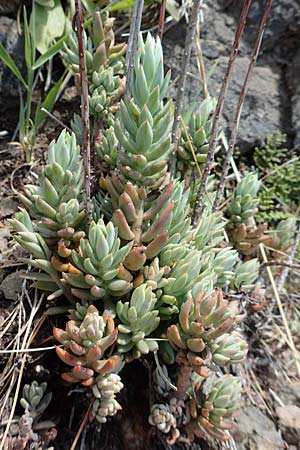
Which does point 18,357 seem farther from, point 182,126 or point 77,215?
point 182,126

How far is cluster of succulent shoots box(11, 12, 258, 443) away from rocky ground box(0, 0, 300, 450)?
0.23 meters

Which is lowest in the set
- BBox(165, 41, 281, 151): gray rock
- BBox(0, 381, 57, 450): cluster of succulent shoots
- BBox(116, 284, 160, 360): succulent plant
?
BBox(0, 381, 57, 450): cluster of succulent shoots

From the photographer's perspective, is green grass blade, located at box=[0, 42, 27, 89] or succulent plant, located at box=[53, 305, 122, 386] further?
green grass blade, located at box=[0, 42, 27, 89]

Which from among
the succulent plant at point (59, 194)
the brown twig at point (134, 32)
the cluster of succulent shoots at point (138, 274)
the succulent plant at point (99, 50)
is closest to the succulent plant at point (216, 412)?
the cluster of succulent shoots at point (138, 274)

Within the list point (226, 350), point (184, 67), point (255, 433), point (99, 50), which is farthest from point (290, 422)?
point (99, 50)

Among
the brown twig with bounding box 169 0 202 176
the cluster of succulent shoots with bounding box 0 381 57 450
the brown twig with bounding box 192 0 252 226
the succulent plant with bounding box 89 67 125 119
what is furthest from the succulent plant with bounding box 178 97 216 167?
the cluster of succulent shoots with bounding box 0 381 57 450

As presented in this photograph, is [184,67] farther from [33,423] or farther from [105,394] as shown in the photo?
[33,423]

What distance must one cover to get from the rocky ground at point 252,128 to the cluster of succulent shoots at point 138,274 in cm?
23

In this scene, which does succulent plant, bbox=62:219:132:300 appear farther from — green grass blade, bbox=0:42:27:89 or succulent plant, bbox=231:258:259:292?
green grass blade, bbox=0:42:27:89

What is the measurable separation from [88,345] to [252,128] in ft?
5.32

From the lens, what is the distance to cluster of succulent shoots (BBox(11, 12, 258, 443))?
134 cm

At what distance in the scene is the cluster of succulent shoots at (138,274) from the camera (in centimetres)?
134

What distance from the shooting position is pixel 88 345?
4.23 feet

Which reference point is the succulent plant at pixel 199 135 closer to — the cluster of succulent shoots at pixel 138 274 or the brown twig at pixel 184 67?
the brown twig at pixel 184 67
